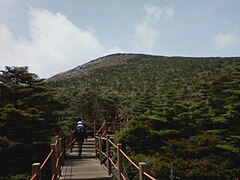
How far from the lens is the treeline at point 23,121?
18.7m

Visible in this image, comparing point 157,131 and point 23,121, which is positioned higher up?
point 23,121

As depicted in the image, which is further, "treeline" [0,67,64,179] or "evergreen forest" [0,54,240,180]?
"evergreen forest" [0,54,240,180]

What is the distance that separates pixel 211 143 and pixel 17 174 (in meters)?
12.4

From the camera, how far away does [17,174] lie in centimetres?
1823

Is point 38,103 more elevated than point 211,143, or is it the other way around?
point 38,103

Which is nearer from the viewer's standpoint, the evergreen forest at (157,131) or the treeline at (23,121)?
the treeline at (23,121)

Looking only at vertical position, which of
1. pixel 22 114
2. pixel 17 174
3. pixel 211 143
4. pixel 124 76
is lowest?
pixel 17 174

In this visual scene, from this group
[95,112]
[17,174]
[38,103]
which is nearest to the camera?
[17,174]

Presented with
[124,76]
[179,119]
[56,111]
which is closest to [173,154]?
[179,119]

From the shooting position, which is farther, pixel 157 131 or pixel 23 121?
pixel 157 131

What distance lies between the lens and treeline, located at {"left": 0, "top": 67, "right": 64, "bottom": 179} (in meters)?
18.7

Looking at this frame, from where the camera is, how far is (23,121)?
19375 mm

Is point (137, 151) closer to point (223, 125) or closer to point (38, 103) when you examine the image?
point (223, 125)

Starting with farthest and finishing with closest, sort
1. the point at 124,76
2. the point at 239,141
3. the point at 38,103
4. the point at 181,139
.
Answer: the point at 124,76 < the point at 181,139 < the point at 239,141 < the point at 38,103
